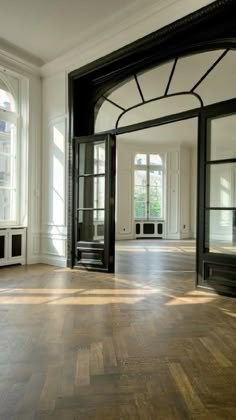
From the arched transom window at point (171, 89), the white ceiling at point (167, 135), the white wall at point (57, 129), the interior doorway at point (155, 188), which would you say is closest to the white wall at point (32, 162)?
the white wall at point (57, 129)

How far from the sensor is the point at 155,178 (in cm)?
1201

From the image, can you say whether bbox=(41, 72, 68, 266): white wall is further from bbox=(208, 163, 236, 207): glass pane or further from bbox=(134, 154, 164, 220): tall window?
bbox=(134, 154, 164, 220): tall window

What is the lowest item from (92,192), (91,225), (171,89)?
(91,225)

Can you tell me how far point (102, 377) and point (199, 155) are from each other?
2924 mm

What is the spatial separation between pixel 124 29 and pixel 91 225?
2.98 m

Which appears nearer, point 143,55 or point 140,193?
point 143,55

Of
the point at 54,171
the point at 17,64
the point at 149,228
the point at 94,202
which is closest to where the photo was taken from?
the point at 94,202

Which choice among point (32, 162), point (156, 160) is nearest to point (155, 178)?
point (156, 160)

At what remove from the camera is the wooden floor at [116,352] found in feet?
5.10

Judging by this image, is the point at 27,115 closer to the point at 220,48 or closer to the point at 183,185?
the point at 220,48

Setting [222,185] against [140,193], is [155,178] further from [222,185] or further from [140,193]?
[222,185]

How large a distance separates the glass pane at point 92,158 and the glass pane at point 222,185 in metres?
1.84

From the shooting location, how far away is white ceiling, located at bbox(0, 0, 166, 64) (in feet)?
13.6

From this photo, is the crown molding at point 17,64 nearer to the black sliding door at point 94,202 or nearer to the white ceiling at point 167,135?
the black sliding door at point 94,202
